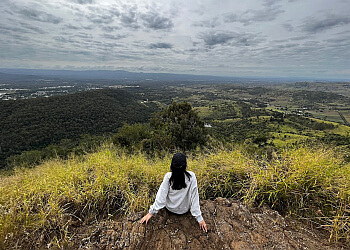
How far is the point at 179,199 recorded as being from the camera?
2.45 meters

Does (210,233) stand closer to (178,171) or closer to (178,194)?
(178,194)

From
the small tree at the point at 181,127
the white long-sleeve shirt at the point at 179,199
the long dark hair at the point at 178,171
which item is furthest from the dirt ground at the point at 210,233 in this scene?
the small tree at the point at 181,127

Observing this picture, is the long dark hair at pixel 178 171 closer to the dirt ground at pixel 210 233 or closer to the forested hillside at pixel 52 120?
the dirt ground at pixel 210 233

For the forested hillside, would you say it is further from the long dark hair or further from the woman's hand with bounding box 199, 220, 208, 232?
the woman's hand with bounding box 199, 220, 208, 232

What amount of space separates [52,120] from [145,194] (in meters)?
67.4

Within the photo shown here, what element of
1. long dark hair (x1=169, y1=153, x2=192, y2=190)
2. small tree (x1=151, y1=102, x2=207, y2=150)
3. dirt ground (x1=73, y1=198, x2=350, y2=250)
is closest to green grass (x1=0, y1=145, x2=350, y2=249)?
dirt ground (x1=73, y1=198, x2=350, y2=250)

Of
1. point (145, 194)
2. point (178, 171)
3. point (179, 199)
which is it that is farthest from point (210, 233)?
point (145, 194)

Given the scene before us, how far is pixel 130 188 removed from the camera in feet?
10.6

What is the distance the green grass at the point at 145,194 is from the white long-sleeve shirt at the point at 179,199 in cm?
48

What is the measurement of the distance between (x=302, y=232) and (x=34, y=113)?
75.0 m

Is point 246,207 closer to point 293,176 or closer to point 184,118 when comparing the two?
point 293,176

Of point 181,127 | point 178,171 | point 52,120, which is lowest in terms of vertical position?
point 52,120

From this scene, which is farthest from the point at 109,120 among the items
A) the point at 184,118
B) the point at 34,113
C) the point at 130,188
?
the point at 130,188

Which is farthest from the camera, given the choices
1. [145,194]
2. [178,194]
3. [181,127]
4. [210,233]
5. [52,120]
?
[52,120]
